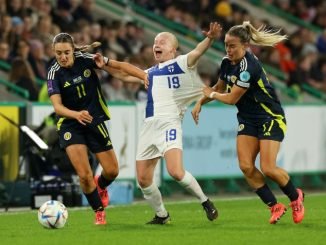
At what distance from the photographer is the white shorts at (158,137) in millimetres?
13828

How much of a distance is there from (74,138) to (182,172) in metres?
1.35

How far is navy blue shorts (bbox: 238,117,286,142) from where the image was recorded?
13867 mm

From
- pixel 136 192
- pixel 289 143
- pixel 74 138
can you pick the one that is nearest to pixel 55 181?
pixel 136 192

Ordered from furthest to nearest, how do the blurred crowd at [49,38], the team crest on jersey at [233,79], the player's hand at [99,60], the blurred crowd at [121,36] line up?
the blurred crowd at [121,36]
the blurred crowd at [49,38]
the player's hand at [99,60]
the team crest on jersey at [233,79]

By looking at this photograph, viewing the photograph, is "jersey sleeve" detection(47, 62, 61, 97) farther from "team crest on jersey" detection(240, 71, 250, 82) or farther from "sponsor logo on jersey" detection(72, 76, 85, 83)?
"team crest on jersey" detection(240, 71, 250, 82)

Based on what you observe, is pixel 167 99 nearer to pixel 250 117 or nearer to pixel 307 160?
pixel 250 117

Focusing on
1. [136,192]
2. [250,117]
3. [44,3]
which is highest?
[44,3]

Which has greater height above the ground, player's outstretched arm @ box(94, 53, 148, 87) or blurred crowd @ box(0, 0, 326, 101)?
blurred crowd @ box(0, 0, 326, 101)

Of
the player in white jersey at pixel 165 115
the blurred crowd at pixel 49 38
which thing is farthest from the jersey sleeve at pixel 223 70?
the blurred crowd at pixel 49 38

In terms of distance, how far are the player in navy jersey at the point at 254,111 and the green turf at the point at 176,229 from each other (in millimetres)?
463

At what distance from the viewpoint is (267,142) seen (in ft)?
45.4

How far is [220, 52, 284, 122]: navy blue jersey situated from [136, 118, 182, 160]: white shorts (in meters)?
0.79

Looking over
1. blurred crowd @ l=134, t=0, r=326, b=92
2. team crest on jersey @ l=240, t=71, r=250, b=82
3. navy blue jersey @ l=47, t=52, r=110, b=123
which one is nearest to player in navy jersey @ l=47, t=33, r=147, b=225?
navy blue jersey @ l=47, t=52, r=110, b=123

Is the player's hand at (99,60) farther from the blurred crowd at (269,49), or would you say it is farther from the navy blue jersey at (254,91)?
the blurred crowd at (269,49)
